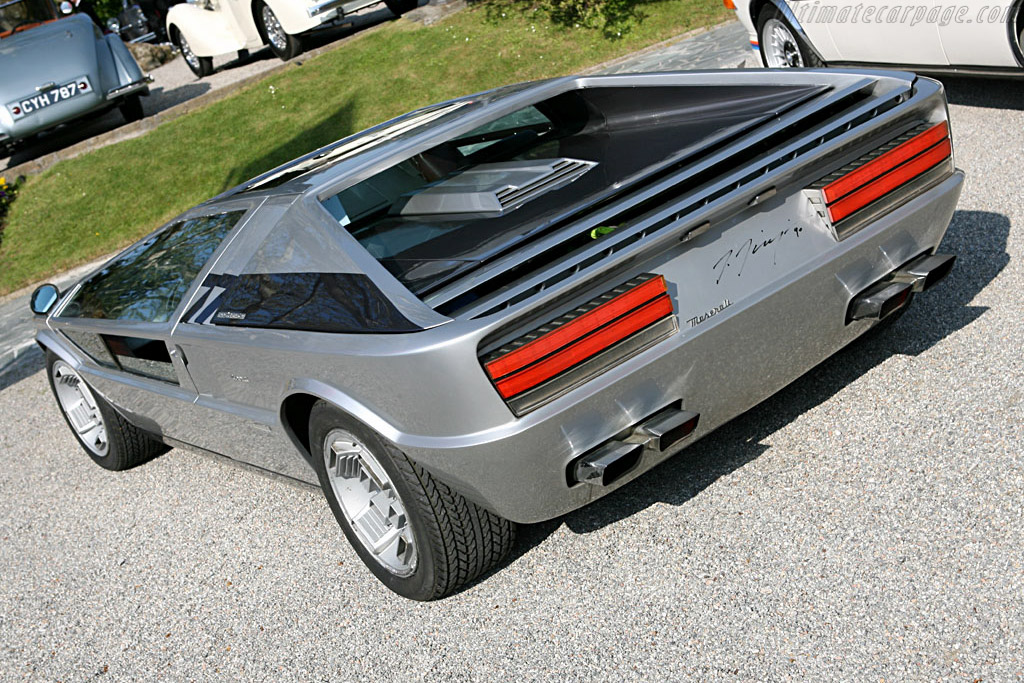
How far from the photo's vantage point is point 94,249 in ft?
Result: 33.5

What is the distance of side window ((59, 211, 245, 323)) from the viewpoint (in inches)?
154

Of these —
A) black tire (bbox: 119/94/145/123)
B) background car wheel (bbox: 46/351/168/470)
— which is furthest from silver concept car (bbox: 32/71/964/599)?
black tire (bbox: 119/94/145/123)

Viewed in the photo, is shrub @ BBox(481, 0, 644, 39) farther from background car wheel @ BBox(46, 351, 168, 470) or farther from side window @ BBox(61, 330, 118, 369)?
side window @ BBox(61, 330, 118, 369)

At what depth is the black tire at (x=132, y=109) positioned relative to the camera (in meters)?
12.9

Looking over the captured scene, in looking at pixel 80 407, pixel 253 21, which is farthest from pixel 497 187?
pixel 253 21

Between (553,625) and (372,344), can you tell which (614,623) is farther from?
(372,344)

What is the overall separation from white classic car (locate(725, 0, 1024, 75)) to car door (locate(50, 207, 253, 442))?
4.20 metres

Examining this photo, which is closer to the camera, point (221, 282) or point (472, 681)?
point (472, 681)

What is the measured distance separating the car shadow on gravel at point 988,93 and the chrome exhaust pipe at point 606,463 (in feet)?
15.6

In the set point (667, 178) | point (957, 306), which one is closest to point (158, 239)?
point (667, 178)

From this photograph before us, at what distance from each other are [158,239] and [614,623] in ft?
8.77

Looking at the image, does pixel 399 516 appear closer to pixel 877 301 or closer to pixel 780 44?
pixel 877 301

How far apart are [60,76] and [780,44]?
327 inches

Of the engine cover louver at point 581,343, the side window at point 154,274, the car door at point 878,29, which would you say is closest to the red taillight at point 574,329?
the engine cover louver at point 581,343
